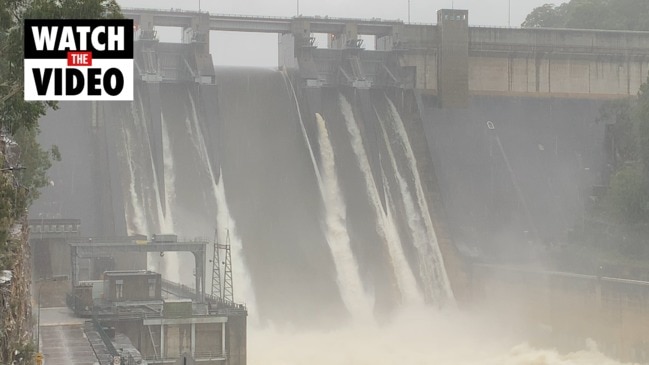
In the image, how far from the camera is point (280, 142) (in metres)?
80.6

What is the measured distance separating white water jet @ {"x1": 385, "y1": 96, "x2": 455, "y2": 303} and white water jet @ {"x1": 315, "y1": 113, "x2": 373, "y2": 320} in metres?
5.15

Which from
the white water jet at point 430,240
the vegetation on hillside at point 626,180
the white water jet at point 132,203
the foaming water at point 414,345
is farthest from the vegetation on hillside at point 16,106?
the vegetation on hillside at point 626,180

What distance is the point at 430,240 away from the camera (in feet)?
262

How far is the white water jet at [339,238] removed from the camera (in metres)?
75.4

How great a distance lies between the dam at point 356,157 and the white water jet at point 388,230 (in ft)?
0.30

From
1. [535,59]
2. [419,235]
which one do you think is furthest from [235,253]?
[535,59]

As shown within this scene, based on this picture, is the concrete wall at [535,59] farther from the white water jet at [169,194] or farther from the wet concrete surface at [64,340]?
the wet concrete surface at [64,340]

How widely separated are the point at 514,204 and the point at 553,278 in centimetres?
1418

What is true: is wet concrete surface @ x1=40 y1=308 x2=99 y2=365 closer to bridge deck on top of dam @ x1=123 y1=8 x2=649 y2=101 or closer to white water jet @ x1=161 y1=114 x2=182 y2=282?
white water jet @ x1=161 y1=114 x2=182 y2=282

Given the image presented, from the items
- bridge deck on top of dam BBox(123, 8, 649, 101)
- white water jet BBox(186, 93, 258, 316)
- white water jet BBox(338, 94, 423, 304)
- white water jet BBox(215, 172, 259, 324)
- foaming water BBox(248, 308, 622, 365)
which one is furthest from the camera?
bridge deck on top of dam BBox(123, 8, 649, 101)

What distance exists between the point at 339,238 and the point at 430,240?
632cm

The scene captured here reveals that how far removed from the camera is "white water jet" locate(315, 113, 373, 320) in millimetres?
75438

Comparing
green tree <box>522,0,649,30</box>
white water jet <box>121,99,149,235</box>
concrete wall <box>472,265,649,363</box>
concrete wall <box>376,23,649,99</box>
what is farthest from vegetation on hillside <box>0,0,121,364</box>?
green tree <box>522,0,649,30</box>

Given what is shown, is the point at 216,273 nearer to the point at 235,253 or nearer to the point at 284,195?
the point at 235,253
